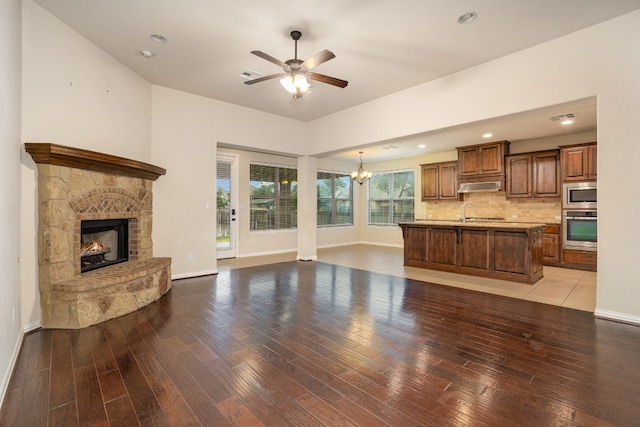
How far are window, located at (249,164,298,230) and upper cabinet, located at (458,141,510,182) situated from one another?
4.55 metres

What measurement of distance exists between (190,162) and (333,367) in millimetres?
4316

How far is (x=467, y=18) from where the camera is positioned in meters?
3.12

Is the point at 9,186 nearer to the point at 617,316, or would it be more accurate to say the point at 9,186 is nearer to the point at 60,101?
the point at 60,101

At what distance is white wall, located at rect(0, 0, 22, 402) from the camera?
6.90 feet

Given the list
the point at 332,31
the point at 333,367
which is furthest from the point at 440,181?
the point at 333,367

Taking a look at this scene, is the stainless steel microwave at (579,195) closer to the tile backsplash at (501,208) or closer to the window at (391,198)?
the tile backsplash at (501,208)

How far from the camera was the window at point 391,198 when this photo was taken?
31.3ft

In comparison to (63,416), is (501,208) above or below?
above

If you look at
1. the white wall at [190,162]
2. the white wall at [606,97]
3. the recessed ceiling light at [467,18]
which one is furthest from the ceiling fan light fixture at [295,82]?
the white wall at [190,162]

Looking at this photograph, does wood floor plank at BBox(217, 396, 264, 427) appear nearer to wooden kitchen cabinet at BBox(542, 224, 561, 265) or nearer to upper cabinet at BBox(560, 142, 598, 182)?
wooden kitchen cabinet at BBox(542, 224, 561, 265)

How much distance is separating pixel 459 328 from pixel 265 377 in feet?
6.63

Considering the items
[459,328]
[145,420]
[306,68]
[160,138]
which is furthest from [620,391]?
[160,138]

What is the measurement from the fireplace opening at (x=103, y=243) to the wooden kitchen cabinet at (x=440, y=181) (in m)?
7.21

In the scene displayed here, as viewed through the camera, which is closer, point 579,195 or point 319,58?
point 319,58
